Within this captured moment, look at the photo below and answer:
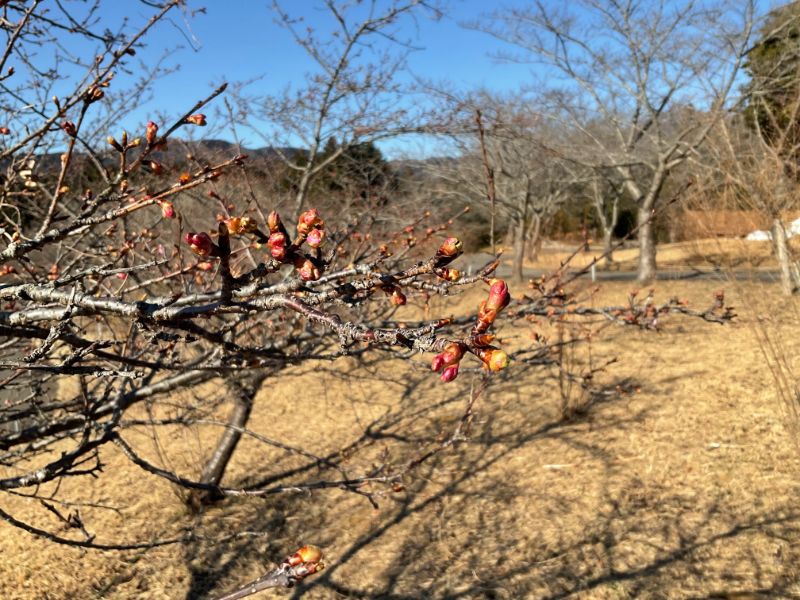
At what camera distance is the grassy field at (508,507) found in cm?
357

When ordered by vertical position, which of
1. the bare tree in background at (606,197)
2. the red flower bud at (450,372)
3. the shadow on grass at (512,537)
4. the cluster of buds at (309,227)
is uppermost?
the bare tree in background at (606,197)

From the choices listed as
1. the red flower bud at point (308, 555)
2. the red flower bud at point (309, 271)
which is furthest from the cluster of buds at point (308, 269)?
the red flower bud at point (308, 555)

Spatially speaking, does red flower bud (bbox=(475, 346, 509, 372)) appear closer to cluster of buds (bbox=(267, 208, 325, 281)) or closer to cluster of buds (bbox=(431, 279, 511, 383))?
cluster of buds (bbox=(431, 279, 511, 383))

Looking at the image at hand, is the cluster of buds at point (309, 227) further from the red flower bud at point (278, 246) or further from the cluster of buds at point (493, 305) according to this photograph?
the cluster of buds at point (493, 305)

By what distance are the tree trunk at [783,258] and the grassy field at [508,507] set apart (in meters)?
1.19

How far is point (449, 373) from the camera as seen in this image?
2.44 feet

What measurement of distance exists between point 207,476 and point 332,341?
6.28ft

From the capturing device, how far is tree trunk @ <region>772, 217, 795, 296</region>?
7117 mm

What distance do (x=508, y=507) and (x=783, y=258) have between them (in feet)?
20.0

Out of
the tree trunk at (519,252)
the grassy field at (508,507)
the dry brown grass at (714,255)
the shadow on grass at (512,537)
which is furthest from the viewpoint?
the tree trunk at (519,252)

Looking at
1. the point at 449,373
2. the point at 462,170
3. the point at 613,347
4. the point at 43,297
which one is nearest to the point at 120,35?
the point at 43,297

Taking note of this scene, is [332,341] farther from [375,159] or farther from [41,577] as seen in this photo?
[375,159]

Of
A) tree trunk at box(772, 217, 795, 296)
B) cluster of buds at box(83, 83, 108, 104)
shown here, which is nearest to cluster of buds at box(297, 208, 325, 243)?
cluster of buds at box(83, 83, 108, 104)

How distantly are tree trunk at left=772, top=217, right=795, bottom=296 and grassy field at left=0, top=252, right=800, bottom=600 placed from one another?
1194mm
